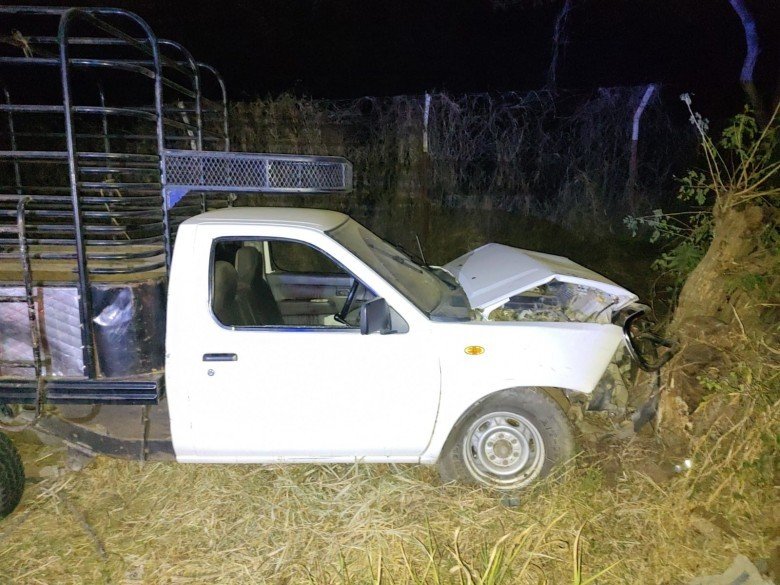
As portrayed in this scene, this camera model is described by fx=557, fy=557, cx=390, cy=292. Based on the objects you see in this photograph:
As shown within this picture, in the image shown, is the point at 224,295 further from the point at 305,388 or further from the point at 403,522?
the point at 403,522

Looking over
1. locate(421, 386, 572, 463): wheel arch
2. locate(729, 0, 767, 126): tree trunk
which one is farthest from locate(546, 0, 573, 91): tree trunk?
locate(421, 386, 572, 463): wheel arch

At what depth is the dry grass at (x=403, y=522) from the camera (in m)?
3.07

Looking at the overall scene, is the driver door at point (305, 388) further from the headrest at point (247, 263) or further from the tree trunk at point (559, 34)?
the tree trunk at point (559, 34)

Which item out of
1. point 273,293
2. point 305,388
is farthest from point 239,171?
point 305,388

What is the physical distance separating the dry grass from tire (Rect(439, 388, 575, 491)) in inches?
4.5

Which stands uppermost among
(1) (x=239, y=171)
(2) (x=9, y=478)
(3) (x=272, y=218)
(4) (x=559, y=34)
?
(4) (x=559, y=34)

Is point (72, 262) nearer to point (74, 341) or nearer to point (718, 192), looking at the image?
point (74, 341)

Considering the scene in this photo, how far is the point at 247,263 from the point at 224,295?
2.21ft

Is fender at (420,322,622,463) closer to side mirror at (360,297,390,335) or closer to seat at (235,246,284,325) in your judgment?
side mirror at (360,297,390,335)

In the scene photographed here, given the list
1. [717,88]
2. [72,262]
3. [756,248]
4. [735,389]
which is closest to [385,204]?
[72,262]

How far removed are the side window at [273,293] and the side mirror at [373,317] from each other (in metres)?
0.19

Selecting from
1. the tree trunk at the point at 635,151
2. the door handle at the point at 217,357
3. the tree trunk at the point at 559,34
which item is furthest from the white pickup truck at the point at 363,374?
the tree trunk at the point at 559,34

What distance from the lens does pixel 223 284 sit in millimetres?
3471

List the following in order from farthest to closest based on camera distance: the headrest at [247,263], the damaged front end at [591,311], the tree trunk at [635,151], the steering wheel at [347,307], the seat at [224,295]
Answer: the tree trunk at [635,151] < the headrest at [247,263] < the steering wheel at [347,307] < the damaged front end at [591,311] < the seat at [224,295]
